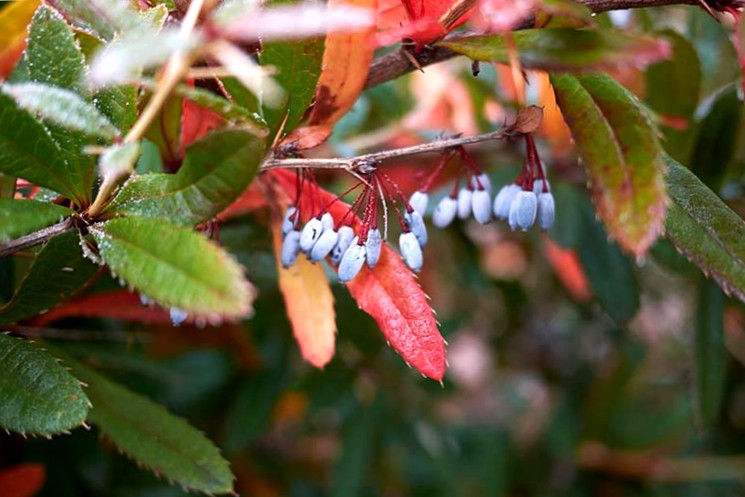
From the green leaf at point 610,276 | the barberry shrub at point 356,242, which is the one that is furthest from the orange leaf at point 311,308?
the green leaf at point 610,276

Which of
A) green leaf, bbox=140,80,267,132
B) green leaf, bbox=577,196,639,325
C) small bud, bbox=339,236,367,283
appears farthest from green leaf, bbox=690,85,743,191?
green leaf, bbox=140,80,267,132

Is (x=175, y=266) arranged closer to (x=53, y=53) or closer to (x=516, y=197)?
(x=53, y=53)

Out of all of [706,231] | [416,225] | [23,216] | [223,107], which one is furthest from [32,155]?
[706,231]

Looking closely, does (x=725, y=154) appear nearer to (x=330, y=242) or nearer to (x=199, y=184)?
(x=330, y=242)

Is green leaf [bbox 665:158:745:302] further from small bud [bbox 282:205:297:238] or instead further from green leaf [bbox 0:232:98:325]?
green leaf [bbox 0:232:98:325]

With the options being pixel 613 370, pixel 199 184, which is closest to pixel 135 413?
pixel 199 184

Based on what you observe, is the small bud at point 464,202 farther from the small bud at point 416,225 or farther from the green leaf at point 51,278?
the green leaf at point 51,278
